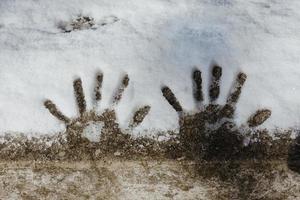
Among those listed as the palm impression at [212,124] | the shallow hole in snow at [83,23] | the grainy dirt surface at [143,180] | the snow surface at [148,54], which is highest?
the shallow hole in snow at [83,23]

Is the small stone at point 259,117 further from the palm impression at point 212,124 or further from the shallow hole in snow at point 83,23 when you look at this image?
the shallow hole in snow at point 83,23

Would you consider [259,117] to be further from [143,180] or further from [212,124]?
[143,180]

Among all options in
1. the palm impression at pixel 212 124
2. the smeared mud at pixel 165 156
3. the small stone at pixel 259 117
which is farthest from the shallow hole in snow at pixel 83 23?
the small stone at pixel 259 117

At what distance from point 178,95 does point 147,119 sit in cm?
15

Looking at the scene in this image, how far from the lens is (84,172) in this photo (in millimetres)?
1577

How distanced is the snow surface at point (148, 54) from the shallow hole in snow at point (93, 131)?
75 millimetres

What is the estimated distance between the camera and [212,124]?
157cm

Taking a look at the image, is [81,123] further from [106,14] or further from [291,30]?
[291,30]

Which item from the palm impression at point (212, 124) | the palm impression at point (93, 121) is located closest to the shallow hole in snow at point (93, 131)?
the palm impression at point (93, 121)

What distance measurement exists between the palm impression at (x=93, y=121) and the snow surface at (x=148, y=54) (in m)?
0.02

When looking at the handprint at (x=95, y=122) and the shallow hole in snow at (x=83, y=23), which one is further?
the shallow hole in snow at (x=83, y=23)

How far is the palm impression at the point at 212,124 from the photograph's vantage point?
1532 millimetres

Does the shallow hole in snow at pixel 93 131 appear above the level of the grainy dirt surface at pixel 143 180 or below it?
above

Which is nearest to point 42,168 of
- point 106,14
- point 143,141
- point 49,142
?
point 49,142
